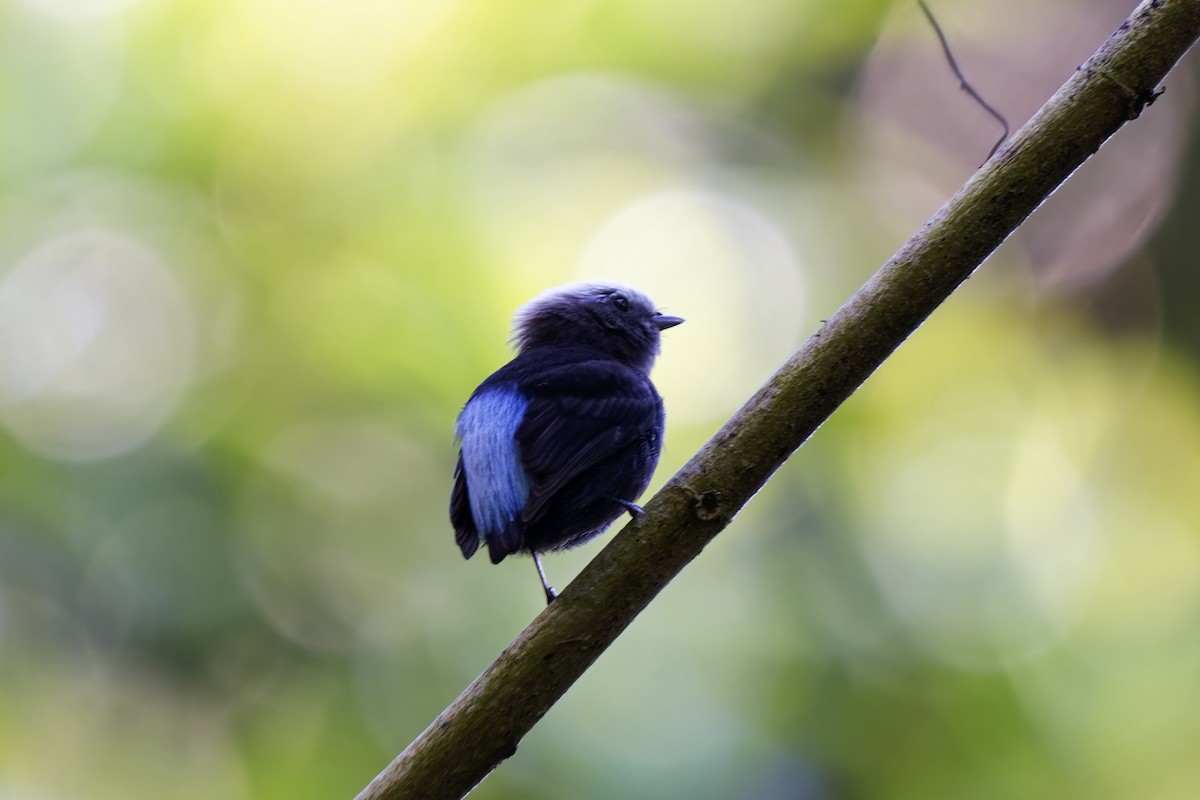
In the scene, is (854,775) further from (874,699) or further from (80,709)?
(80,709)

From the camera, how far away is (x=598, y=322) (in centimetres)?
438

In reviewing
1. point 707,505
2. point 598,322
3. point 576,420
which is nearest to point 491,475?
point 576,420

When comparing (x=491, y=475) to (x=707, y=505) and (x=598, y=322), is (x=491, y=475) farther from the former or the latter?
(x=598, y=322)

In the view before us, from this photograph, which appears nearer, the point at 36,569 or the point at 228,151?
the point at 36,569

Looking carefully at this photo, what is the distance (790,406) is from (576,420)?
91 centimetres

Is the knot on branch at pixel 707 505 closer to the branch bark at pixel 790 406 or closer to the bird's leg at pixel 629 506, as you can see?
the branch bark at pixel 790 406

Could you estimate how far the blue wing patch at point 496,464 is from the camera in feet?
10.1

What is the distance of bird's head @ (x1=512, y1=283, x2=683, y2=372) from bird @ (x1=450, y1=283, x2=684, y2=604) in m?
0.49

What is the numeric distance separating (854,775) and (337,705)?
226 centimetres

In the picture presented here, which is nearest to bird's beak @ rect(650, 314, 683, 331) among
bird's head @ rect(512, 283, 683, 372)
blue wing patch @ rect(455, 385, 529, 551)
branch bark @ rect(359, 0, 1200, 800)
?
bird's head @ rect(512, 283, 683, 372)

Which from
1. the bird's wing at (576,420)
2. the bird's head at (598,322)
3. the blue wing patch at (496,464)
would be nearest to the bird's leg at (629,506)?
the bird's wing at (576,420)

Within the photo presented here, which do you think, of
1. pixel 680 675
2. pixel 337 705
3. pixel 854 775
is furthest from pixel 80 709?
pixel 854 775

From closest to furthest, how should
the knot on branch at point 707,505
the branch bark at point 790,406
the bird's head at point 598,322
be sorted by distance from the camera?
the branch bark at point 790,406 → the knot on branch at point 707,505 → the bird's head at point 598,322

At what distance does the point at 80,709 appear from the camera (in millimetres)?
5078
